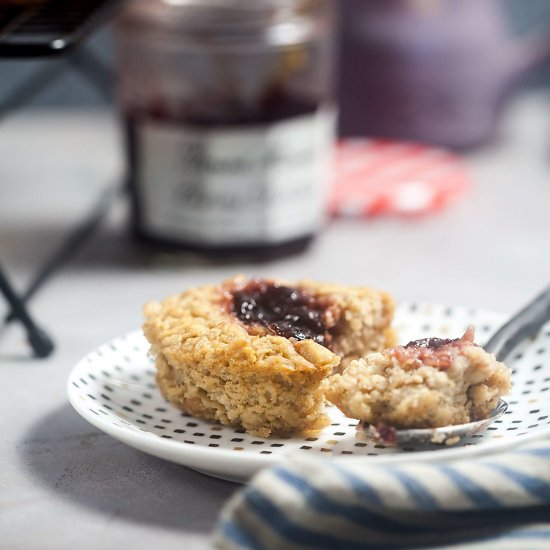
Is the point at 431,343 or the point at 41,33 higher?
the point at 41,33

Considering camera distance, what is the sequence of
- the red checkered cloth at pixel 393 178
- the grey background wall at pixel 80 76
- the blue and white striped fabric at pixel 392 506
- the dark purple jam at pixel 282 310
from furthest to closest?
the grey background wall at pixel 80 76 → the red checkered cloth at pixel 393 178 → the dark purple jam at pixel 282 310 → the blue and white striped fabric at pixel 392 506

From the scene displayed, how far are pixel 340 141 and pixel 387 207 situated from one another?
1.14ft

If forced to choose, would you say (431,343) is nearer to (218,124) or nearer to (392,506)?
(392,506)

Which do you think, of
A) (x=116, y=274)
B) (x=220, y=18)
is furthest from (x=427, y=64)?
(x=116, y=274)

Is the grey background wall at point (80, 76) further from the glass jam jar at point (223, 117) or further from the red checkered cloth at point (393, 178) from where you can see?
the glass jam jar at point (223, 117)

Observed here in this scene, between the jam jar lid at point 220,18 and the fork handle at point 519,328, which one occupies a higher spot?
the jam jar lid at point 220,18

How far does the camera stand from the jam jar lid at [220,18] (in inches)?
57.7

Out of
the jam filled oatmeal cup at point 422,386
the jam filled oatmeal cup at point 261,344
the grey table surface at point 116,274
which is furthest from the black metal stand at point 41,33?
the jam filled oatmeal cup at point 422,386

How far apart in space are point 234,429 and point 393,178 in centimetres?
105

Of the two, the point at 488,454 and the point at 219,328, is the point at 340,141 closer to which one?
the point at 219,328

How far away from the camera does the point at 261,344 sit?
0.91 metres

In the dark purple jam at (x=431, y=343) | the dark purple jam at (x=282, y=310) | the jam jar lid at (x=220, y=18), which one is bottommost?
the dark purple jam at (x=282, y=310)

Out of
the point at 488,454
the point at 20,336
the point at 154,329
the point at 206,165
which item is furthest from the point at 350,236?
the point at 488,454

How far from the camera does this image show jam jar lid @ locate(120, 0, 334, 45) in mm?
1467
